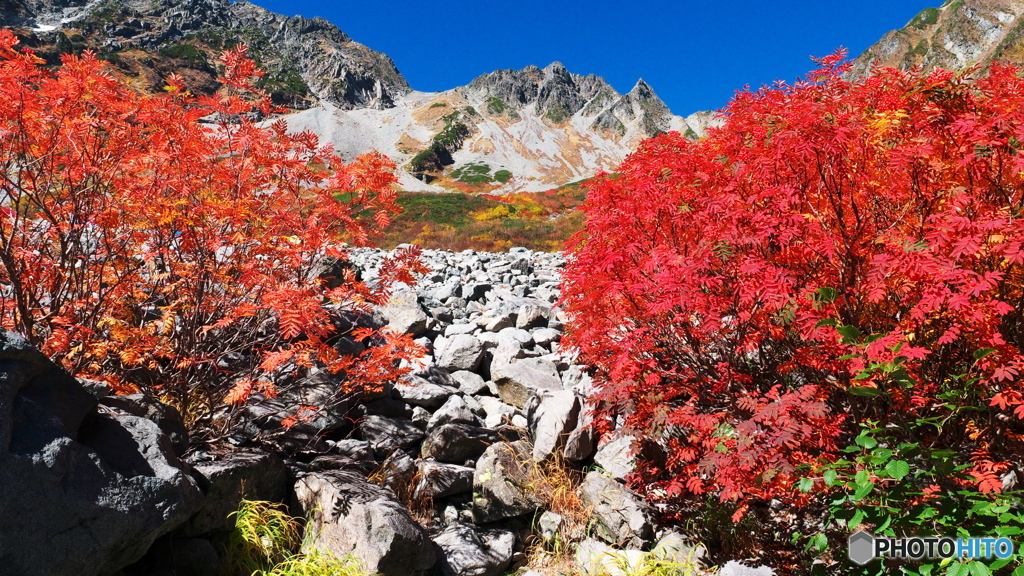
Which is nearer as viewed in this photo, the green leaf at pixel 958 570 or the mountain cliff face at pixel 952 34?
the green leaf at pixel 958 570

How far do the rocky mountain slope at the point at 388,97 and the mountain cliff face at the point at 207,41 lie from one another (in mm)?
249

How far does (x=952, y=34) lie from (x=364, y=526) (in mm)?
89016

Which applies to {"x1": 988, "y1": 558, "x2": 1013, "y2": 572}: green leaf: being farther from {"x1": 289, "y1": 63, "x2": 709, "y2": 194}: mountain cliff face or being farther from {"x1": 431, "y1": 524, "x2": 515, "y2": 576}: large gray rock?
{"x1": 289, "y1": 63, "x2": 709, "y2": 194}: mountain cliff face

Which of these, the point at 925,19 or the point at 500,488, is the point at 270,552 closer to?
the point at 500,488

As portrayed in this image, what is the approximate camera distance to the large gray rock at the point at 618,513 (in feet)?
10.7

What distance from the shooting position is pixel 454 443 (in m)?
4.06

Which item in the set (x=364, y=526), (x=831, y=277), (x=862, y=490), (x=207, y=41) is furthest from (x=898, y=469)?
(x=207, y=41)

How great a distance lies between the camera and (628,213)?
3559mm

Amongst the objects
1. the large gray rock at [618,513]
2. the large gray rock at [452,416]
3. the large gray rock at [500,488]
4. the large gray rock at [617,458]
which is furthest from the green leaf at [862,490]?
the large gray rock at [452,416]

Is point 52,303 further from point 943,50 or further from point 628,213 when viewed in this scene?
point 943,50

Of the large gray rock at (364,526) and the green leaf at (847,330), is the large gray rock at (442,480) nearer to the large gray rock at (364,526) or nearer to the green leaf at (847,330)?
the large gray rock at (364,526)

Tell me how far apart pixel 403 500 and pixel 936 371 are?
3.48 m

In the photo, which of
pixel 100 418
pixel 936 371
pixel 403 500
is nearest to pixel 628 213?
pixel 936 371

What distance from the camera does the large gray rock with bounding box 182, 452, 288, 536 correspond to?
110 inches
